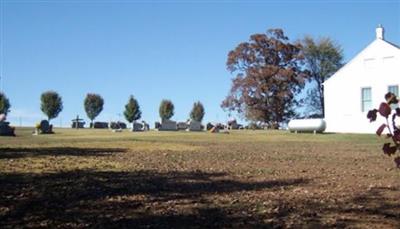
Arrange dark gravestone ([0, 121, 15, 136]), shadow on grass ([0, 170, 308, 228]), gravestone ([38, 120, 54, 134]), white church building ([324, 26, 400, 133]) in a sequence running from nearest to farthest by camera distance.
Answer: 1. shadow on grass ([0, 170, 308, 228])
2. dark gravestone ([0, 121, 15, 136])
3. white church building ([324, 26, 400, 133])
4. gravestone ([38, 120, 54, 134])

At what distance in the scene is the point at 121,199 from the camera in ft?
27.7

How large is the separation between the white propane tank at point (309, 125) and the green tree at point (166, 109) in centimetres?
4317

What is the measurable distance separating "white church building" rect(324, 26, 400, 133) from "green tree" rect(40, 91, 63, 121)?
1795 inches

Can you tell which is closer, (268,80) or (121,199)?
(121,199)

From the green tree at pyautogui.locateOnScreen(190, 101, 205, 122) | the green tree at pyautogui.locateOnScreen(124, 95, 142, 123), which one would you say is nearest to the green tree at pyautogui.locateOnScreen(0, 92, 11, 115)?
the green tree at pyautogui.locateOnScreen(124, 95, 142, 123)

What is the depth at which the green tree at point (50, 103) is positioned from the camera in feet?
277

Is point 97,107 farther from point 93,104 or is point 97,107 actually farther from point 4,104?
point 4,104

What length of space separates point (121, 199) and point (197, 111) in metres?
83.2

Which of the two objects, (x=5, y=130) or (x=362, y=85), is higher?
(x=362, y=85)

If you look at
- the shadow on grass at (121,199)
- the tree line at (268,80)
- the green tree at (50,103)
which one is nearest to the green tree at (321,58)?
the tree line at (268,80)

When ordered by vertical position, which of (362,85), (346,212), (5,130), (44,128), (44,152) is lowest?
(346,212)

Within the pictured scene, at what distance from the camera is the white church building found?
155ft

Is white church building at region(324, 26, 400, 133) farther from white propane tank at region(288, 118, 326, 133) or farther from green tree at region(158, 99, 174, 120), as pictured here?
green tree at region(158, 99, 174, 120)

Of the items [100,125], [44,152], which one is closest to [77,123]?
[100,125]
